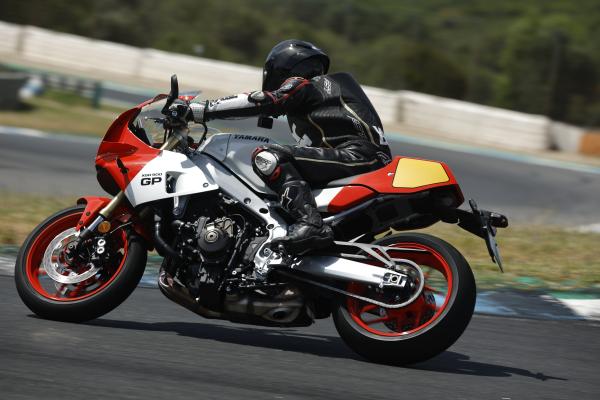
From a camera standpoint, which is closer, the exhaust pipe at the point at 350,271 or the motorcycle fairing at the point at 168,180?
the exhaust pipe at the point at 350,271

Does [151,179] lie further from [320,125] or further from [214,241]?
[320,125]

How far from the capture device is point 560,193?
16766 millimetres

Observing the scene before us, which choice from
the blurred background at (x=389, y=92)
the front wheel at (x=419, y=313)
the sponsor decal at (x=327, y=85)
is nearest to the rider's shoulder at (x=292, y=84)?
the sponsor decal at (x=327, y=85)

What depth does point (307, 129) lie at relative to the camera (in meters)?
5.71

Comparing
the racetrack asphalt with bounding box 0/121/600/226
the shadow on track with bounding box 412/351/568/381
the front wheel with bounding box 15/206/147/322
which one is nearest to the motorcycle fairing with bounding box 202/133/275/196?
the front wheel with bounding box 15/206/147/322

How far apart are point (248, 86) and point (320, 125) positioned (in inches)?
817

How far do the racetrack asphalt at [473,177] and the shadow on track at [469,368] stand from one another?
25.8 feet

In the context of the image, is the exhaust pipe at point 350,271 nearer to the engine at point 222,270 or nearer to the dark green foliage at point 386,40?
Result: the engine at point 222,270

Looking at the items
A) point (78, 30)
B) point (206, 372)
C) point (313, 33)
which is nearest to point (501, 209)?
point (206, 372)

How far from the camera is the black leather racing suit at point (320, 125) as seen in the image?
544 cm

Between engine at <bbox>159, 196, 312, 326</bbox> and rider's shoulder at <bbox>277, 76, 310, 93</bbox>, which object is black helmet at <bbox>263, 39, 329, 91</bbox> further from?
engine at <bbox>159, 196, 312, 326</bbox>

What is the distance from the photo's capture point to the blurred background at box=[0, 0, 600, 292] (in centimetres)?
1171

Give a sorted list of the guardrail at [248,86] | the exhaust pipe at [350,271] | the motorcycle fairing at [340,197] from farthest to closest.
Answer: the guardrail at [248,86] → the motorcycle fairing at [340,197] → the exhaust pipe at [350,271]

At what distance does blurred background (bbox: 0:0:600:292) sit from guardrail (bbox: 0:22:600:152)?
3cm
